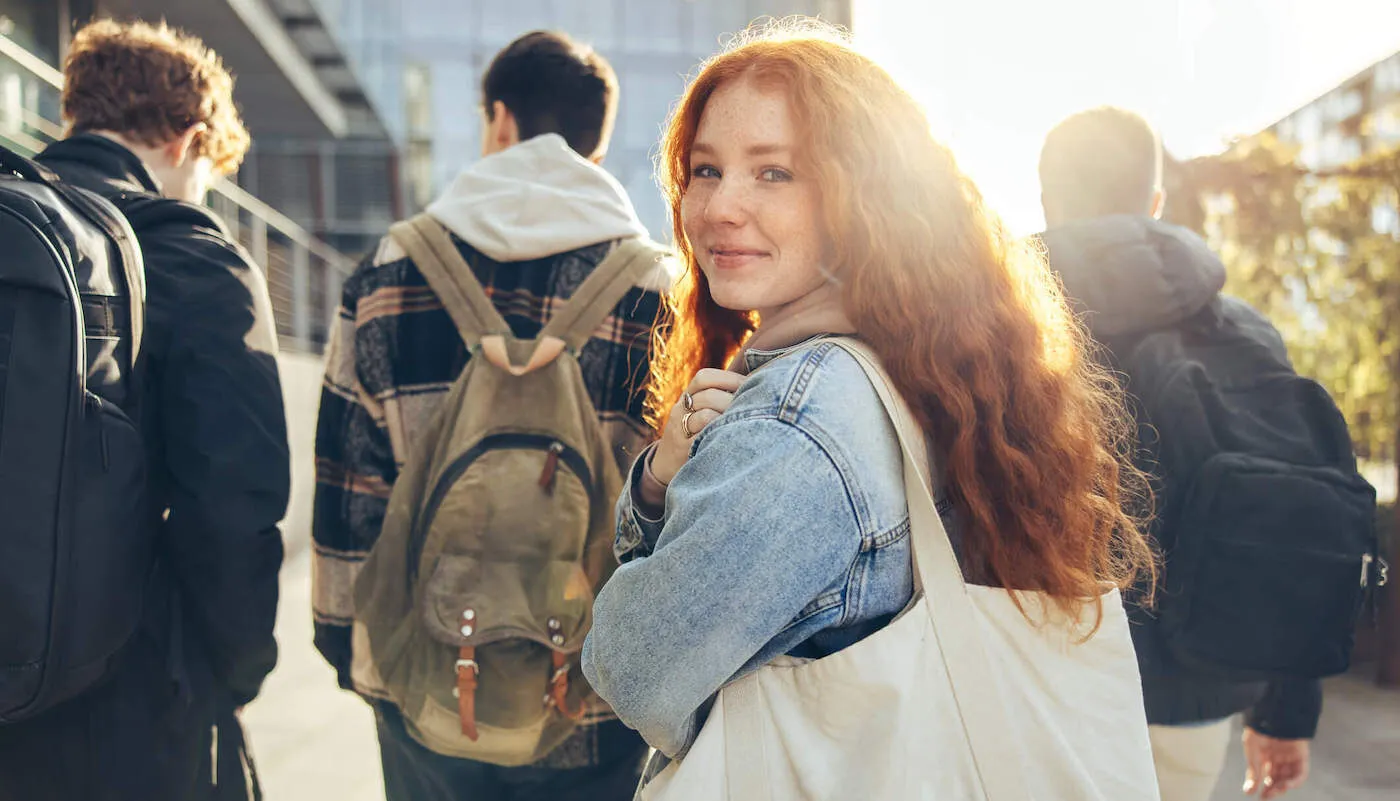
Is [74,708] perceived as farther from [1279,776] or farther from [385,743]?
[1279,776]

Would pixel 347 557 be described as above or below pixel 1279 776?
above

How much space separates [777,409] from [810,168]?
15.2 inches

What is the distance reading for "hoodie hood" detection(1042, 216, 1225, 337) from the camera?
249 cm

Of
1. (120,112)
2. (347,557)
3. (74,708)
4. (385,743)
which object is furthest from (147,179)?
(385,743)

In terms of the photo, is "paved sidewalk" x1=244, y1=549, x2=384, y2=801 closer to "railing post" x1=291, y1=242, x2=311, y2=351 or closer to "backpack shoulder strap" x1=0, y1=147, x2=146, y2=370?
"backpack shoulder strap" x1=0, y1=147, x2=146, y2=370

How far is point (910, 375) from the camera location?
1.41 m

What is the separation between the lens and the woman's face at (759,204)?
5.04ft

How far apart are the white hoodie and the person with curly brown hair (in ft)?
1.63

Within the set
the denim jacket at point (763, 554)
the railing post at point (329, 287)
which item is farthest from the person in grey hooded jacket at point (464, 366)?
the railing post at point (329, 287)

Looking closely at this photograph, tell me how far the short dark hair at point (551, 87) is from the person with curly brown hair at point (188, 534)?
76cm

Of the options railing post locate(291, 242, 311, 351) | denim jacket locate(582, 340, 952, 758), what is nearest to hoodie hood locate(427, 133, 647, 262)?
denim jacket locate(582, 340, 952, 758)

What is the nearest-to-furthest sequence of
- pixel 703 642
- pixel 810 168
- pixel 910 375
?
1. pixel 703 642
2. pixel 910 375
3. pixel 810 168

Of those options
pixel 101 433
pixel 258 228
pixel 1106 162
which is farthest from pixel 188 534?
pixel 258 228

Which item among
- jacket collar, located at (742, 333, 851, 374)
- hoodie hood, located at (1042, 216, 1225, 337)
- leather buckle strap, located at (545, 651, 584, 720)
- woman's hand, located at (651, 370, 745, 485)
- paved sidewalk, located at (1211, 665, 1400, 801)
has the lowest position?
paved sidewalk, located at (1211, 665, 1400, 801)
